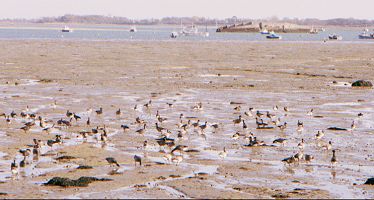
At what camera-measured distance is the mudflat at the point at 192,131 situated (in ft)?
71.8

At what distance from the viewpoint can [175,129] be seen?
33438mm

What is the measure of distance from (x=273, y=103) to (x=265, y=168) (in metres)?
19.0

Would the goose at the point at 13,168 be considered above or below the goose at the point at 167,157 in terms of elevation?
above

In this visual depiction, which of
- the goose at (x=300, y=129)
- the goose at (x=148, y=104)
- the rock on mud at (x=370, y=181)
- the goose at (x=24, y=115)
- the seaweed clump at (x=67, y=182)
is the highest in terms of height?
the seaweed clump at (x=67, y=182)

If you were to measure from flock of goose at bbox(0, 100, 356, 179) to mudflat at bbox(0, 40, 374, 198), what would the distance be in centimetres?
14

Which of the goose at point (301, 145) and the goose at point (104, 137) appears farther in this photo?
the goose at point (104, 137)

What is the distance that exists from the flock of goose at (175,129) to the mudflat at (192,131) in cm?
14

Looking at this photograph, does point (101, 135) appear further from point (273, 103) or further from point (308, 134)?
point (273, 103)

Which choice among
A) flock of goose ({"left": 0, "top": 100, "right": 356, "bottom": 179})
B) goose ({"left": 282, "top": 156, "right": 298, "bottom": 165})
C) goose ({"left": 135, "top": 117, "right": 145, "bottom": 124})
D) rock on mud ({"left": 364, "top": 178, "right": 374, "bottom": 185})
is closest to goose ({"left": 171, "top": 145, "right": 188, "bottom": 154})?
flock of goose ({"left": 0, "top": 100, "right": 356, "bottom": 179})

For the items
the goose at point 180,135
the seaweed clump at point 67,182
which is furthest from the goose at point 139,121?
the seaweed clump at point 67,182

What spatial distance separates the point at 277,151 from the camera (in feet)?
91.9

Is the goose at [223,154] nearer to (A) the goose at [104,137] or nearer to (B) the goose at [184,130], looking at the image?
(B) the goose at [184,130]

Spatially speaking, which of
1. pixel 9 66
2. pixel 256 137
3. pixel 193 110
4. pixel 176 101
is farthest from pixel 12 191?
pixel 9 66

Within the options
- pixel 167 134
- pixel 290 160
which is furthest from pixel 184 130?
pixel 290 160
